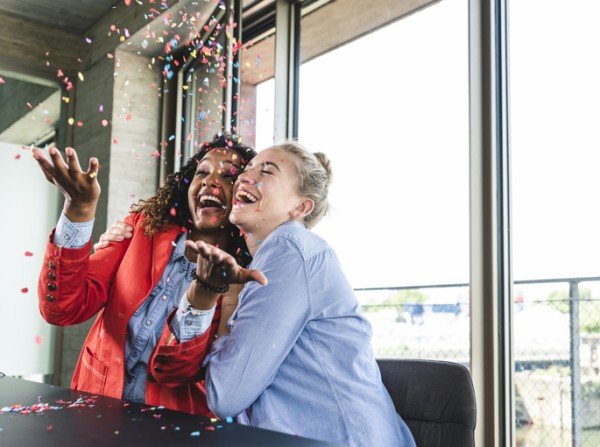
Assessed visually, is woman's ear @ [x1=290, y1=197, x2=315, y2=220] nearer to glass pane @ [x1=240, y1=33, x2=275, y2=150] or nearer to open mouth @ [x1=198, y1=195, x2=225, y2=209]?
open mouth @ [x1=198, y1=195, x2=225, y2=209]

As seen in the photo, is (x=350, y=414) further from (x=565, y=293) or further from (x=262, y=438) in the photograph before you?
(x=565, y=293)

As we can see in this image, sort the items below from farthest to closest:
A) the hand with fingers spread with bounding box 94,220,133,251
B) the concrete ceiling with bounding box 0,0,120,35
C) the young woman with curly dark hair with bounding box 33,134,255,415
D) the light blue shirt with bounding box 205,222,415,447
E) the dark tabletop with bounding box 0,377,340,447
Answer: the concrete ceiling with bounding box 0,0,120,35, the hand with fingers spread with bounding box 94,220,133,251, the young woman with curly dark hair with bounding box 33,134,255,415, the light blue shirt with bounding box 205,222,415,447, the dark tabletop with bounding box 0,377,340,447

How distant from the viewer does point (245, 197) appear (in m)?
1.67

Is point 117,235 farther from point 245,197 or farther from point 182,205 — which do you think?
point 245,197

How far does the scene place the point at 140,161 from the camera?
504 centimetres

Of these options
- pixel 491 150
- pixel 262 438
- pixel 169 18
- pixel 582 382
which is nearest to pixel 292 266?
pixel 262 438

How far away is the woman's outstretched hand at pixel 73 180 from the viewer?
4.20 ft

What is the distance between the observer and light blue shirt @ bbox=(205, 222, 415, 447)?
3.98 feet

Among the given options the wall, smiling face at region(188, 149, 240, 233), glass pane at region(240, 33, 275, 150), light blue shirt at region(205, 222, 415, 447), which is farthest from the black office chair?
the wall

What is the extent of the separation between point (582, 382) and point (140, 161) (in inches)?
142

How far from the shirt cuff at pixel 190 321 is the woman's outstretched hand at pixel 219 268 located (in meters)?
0.12

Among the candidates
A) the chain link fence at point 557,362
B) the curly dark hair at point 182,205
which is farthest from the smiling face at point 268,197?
the chain link fence at point 557,362

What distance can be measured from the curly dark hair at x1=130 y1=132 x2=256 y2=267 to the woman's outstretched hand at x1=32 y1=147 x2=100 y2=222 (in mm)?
453

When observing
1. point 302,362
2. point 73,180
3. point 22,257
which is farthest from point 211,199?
point 22,257
